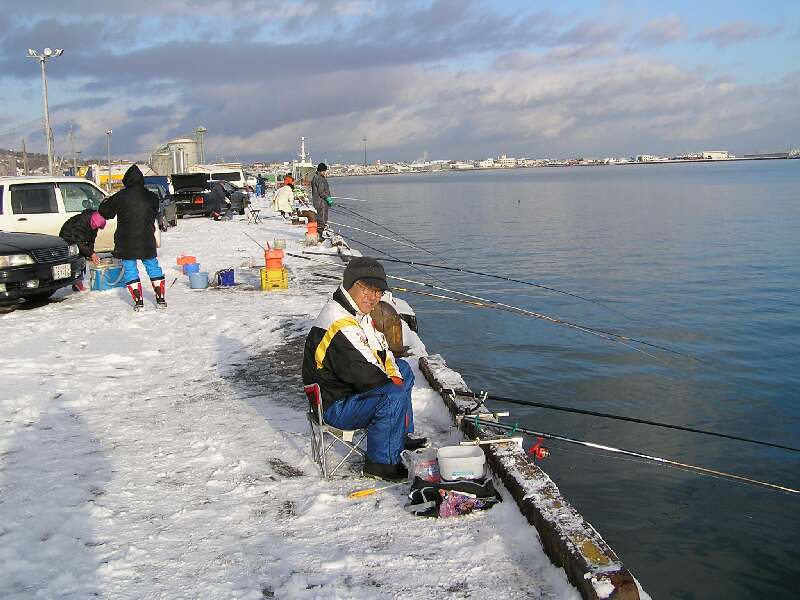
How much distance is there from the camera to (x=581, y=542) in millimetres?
3461

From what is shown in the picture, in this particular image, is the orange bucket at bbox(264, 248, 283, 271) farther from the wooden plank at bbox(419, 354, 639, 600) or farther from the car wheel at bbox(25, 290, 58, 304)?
the wooden plank at bbox(419, 354, 639, 600)

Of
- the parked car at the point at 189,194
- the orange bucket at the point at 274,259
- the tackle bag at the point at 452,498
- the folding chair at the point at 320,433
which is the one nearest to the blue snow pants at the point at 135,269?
the orange bucket at the point at 274,259

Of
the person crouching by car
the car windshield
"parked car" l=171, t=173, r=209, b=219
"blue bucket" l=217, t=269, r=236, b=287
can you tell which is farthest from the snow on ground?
"parked car" l=171, t=173, r=209, b=219

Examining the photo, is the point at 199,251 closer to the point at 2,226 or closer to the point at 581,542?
the point at 2,226

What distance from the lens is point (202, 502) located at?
4316mm

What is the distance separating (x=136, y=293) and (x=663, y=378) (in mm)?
7542

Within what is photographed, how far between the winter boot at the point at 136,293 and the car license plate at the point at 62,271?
1.18 meters

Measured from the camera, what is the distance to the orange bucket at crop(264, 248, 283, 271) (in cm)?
1166

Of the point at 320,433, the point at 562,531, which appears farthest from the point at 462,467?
the point at 320,433

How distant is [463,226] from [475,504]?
98.7 ft

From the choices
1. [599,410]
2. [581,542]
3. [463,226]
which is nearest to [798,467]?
[599,410]

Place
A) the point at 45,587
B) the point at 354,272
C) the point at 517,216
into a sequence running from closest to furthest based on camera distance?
the point at 45,587 → the point at 354,272 → the point at 517,216

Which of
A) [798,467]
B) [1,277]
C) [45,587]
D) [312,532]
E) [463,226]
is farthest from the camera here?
[463,226]

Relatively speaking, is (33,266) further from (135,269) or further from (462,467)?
(462,467)
